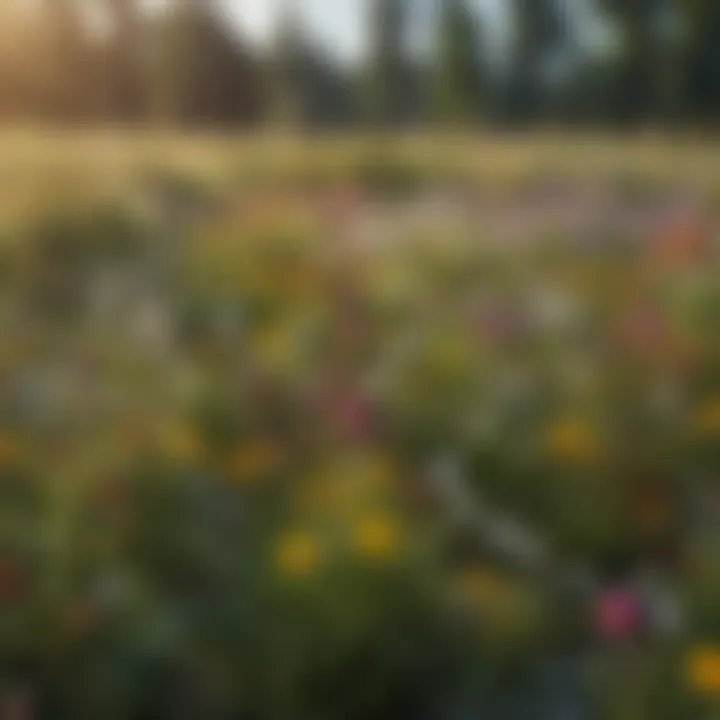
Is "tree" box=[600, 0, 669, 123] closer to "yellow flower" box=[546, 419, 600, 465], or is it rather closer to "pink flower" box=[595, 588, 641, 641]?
"yellow flower" box=[546, 419, 600, 465]

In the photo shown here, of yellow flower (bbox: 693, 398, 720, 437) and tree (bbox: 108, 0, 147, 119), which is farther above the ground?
tree (bbox: 108, 0, 147, 119)

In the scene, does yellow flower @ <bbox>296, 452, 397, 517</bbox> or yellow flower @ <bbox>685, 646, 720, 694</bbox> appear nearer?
yellow flower @ <bbox>685, 646, 720, 694</bbox>

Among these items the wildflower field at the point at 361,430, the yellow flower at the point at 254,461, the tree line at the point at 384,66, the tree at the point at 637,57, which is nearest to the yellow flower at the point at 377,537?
the wildflower field at the point at 361,430

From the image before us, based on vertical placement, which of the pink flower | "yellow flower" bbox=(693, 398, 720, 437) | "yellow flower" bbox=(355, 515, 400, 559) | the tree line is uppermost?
the tree line

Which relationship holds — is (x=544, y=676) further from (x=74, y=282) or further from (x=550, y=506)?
(x=74, y=282)

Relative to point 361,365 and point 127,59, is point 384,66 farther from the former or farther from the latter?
point 361,365

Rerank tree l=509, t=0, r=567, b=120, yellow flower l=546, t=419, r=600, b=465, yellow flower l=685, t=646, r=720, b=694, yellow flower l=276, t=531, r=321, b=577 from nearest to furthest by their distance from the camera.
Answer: yellow flower l=685, t=646, r=720, b=694, yellow flower l=276, t=531, r=321, b=577, yellow flower l=546, t=419, r=600, b=465, tree l=509, t=0, r=567, b=120

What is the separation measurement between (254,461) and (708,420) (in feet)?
1.26

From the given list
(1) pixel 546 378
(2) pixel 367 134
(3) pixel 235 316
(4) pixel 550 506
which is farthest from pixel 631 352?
(2) pixel 367 134

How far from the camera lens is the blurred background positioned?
0.98 m

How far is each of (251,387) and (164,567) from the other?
0.29m

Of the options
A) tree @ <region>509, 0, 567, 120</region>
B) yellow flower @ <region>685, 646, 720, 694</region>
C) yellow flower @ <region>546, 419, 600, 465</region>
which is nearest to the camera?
yellow flower @ <region>685, 646, 720, 694</region>

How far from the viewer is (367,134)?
174 cm

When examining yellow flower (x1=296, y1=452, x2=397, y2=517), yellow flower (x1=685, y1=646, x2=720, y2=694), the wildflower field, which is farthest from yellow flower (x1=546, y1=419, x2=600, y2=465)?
yellow flower (x1=685, y1=646, x2=720, y2=694)
